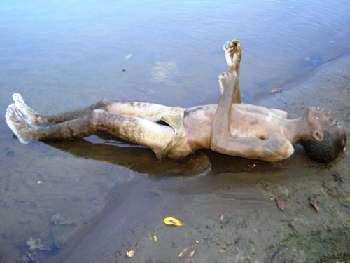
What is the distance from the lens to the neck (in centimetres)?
335

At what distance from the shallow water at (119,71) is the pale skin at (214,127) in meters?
0.18

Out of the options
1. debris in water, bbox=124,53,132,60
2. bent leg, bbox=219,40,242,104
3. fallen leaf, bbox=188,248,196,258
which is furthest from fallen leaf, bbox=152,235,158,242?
debris in water, bbox=124,53,132,60

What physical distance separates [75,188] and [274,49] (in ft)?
11.1

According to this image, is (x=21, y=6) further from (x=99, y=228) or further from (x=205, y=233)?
(x=205, y=233)

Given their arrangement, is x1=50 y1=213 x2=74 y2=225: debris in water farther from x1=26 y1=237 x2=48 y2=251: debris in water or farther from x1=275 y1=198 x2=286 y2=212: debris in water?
x1=275 y1=198 x2=286 y2=212: debris in water

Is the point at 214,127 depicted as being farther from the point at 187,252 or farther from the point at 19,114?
the point at 19,114

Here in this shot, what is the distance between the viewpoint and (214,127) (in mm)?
3287

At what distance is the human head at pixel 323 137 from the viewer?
3.27 meters

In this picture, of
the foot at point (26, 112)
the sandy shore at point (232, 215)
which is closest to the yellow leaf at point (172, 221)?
the sandy shore at point (232, 215)

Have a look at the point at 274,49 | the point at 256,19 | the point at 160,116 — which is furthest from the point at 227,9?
the point at 160,116

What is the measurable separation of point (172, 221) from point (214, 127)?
778mm

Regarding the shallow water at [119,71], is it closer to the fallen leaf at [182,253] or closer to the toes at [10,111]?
the toes at [10,111]

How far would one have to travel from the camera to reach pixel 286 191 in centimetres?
326

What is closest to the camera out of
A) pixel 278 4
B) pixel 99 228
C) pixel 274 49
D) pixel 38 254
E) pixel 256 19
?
pixel 38 254
